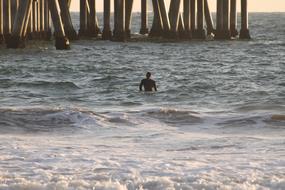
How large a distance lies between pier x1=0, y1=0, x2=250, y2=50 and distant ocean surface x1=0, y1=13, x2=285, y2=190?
1464mm

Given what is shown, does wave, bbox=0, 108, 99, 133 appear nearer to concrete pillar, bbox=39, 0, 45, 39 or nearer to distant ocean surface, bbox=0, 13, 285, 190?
distant ocean surface, bbox=0, 13, 285, 190

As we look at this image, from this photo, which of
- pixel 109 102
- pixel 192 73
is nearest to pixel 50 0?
pixel 192 73

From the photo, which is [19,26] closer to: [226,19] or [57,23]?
[57,23]

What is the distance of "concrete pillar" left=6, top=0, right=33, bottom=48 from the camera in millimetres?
26172

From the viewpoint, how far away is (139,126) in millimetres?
12820

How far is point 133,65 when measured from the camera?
2745 centimetres

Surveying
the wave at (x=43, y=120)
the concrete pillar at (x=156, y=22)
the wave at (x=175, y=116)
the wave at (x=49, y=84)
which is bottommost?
the wave at (x=49, y=84)

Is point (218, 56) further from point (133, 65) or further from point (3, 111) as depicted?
point (3, 111)

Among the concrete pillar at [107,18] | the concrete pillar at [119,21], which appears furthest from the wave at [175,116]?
the concrete pillar at [107,18]

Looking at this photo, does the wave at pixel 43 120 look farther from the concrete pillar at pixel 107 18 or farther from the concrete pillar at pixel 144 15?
the concrete pillar at pixel 144 15

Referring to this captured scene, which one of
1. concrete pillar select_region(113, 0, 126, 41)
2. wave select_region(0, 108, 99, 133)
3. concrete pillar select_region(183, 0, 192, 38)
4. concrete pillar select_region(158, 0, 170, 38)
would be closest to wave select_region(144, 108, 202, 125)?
wave select_region(0, 108, 99, 133)

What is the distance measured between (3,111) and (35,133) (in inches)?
79.7

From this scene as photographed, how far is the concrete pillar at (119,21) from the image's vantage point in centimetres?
3338

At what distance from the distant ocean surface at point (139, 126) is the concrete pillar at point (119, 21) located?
6243 mm
